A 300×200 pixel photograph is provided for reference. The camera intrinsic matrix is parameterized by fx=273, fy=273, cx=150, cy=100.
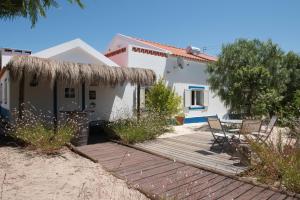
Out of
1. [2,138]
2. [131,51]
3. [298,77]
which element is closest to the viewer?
[2,138]

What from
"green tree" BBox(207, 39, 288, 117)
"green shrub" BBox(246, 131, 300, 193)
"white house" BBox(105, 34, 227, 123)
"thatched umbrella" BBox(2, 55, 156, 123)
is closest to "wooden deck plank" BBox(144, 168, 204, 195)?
"green shrub" BBox(246, 131, 300, 193)

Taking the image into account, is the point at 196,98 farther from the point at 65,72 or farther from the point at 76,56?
the point at 65,72

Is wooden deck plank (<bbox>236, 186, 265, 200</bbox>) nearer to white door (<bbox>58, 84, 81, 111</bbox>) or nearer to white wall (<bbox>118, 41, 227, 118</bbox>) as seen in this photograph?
white door (<bbox>58, 84, 81, 111</bbox>)

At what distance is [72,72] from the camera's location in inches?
382

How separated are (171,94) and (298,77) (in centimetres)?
1038

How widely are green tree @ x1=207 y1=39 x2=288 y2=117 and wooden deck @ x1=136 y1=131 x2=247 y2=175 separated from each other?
4.56 metres

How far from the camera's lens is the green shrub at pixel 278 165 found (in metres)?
5.15

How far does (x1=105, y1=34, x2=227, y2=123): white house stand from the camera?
1532 centimetres

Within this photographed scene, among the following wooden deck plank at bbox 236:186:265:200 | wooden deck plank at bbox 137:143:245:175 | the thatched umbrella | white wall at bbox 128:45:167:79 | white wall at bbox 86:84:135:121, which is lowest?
wooden deck plank at bbox 236:186:265:200

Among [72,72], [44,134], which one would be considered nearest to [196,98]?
[72,72]

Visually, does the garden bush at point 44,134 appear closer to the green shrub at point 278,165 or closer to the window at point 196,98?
the green shrub at point 278,165

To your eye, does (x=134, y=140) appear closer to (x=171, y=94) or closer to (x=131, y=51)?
(x=171, y=94)

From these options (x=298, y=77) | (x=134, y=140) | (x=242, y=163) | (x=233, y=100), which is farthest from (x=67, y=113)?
(x=298, y=77)

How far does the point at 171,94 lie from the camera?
537 inches
